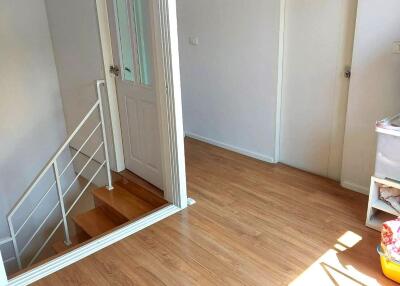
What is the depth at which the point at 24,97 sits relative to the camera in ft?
12.9

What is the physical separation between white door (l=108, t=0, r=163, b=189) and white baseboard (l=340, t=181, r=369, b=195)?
58.2 inches

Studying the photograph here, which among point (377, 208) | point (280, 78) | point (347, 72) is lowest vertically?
point (377, 208)

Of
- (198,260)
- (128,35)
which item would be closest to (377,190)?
(198,260)

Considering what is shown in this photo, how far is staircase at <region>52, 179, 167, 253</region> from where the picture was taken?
291 centimetres

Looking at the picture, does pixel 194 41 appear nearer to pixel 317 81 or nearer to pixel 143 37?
pixel 143 37

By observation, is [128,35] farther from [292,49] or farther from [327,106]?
[327,106]

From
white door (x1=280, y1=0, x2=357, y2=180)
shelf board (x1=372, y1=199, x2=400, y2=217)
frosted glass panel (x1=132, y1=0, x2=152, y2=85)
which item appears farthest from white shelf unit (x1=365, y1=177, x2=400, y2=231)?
frosted glass panel (x1=132, y1=0, x2=152, y2=85)

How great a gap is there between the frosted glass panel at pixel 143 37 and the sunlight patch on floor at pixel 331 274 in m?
1.73

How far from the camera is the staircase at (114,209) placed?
2.91m

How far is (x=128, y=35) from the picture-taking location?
9.70 feet

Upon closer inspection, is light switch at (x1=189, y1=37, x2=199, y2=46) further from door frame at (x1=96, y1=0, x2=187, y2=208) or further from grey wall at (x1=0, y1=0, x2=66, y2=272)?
grey wall at (x1=0, y1=0, x2=66, y2=272)

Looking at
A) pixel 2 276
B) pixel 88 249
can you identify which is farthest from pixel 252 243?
pixel 2 276

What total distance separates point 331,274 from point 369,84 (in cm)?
137

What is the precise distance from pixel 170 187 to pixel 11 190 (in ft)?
6.91
